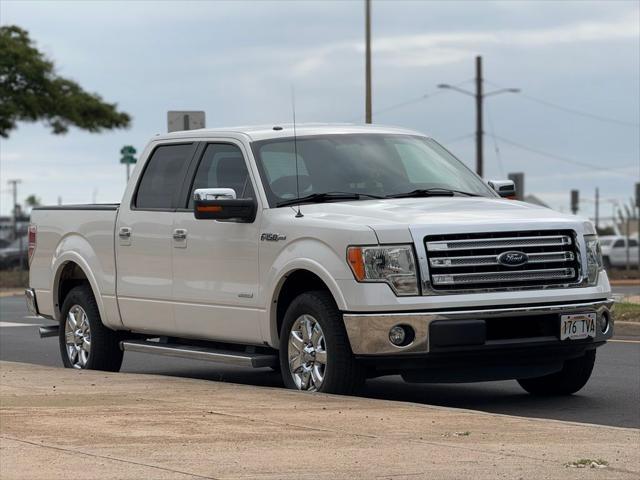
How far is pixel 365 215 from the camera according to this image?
34.9 feet

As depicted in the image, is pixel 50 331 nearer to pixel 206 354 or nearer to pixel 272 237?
pixel 206 354

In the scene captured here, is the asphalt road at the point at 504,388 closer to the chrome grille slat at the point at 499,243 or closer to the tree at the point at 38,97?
the chrome grille slat at the point at 499,243

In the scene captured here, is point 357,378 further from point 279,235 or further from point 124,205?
point 124,205

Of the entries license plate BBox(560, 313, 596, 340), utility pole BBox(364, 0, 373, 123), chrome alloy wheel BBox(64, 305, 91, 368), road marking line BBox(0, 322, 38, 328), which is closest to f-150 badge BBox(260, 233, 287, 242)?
license plate BBox(560, 313, 596, 340)

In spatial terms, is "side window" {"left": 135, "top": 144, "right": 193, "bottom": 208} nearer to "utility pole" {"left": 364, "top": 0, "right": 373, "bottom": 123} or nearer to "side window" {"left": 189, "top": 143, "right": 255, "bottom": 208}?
"side window" {"left": 189, "top": 143, "right": 255, "bottom": 208}

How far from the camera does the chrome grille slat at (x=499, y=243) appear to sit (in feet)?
33.8

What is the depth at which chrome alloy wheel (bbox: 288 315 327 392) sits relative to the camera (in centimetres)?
1073

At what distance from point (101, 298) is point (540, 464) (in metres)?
6.48

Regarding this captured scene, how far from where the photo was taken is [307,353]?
1083 cm

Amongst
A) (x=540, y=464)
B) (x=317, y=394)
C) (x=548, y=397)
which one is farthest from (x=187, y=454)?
(x=548, y=397)

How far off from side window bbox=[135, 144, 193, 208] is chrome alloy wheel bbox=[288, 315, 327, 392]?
2.13 meters

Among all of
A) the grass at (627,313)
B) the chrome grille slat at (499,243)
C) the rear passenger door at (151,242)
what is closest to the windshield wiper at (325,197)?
the chrome grille slat at (499,243)

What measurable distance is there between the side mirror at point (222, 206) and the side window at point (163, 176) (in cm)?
114

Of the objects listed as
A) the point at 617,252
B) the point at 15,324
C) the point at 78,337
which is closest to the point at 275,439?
the point at 78,337
